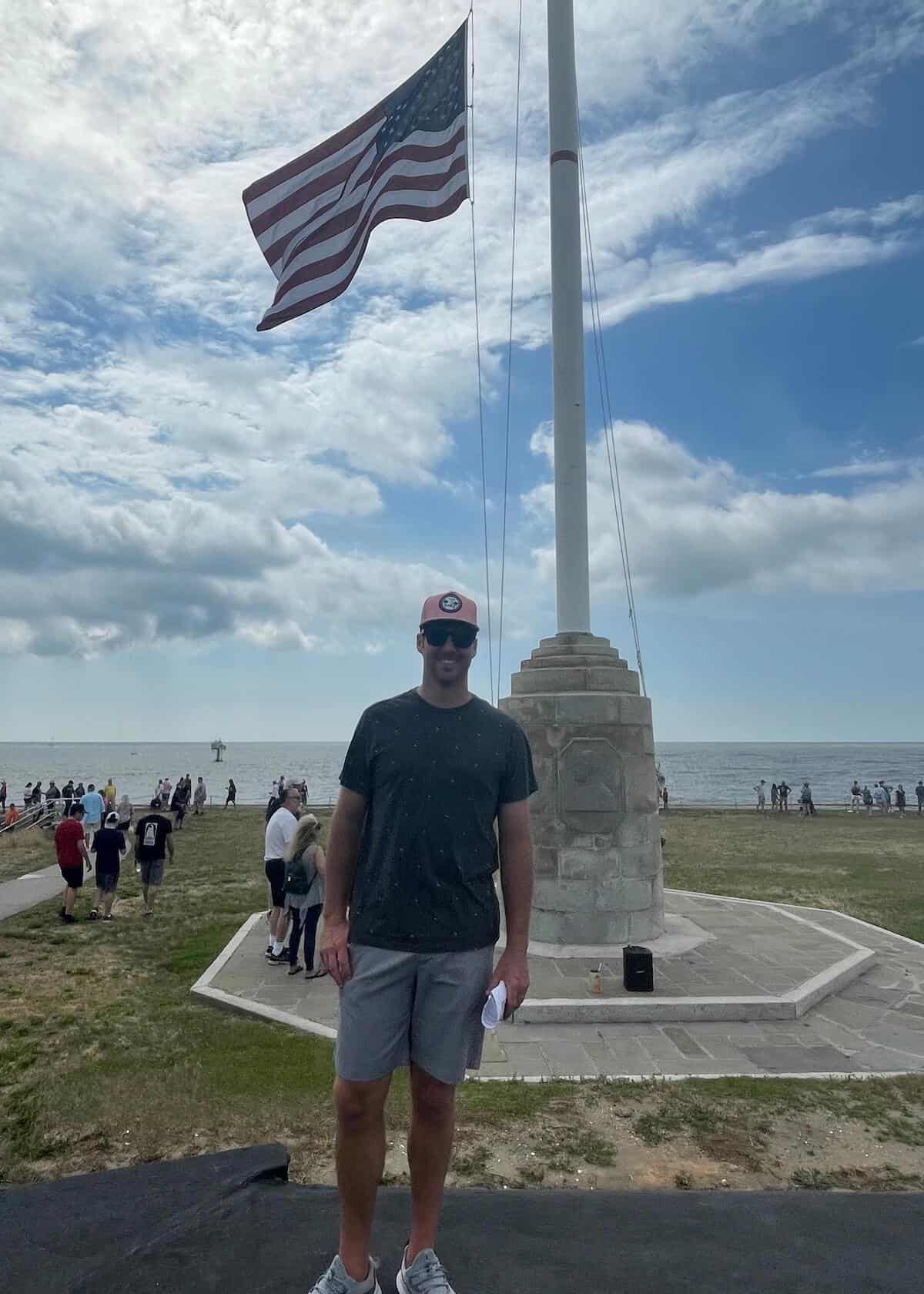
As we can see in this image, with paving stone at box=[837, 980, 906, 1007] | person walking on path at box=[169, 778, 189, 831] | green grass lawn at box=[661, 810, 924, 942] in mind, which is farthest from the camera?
person walking on path at box=[169, 778, 189, 831]

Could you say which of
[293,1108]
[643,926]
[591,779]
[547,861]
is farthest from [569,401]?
[293,1108]

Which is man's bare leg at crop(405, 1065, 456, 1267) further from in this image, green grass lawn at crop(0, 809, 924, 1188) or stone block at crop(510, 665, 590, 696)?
stone block at crop(510, 665, 590, 696)

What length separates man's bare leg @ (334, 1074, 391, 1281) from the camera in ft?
9.00

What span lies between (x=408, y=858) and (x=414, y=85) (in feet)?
32.5

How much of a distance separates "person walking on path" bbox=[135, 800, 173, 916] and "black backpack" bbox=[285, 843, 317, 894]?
4.35 meters

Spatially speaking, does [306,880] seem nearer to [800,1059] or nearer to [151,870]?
[800,1059]

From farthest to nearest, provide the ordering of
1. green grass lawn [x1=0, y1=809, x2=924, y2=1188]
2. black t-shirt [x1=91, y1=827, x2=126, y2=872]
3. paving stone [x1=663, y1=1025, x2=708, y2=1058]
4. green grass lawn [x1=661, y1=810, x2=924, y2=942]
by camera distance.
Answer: green grass lawn [x1=661, y1=810, x2=924, y2=942], black t-shirt [x1=91, y1=827, x2=126, y2=872], paving stone [x1=663, y1=1025, x2=708, y2=1058], green grass lawn [x1=0, y1=809, x2=924, y2=1188]

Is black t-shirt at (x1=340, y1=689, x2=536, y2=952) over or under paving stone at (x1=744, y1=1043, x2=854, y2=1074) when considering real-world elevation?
over

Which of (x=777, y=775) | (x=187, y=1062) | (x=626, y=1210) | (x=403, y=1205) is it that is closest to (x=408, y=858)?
(x=403, y=1205)

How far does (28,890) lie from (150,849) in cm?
358

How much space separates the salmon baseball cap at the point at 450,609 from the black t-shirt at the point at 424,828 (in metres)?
0.35

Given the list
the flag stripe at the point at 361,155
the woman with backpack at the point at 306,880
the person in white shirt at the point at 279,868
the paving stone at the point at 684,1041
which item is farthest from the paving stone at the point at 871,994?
the flag stripe at the point at 361,155

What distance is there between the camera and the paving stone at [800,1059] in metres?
5.93

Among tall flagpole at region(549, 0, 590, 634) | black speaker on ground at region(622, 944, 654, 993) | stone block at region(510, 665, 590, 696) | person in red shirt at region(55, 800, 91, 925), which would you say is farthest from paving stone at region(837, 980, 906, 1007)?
person in red shirt at region(55, 800, 91, 925)
